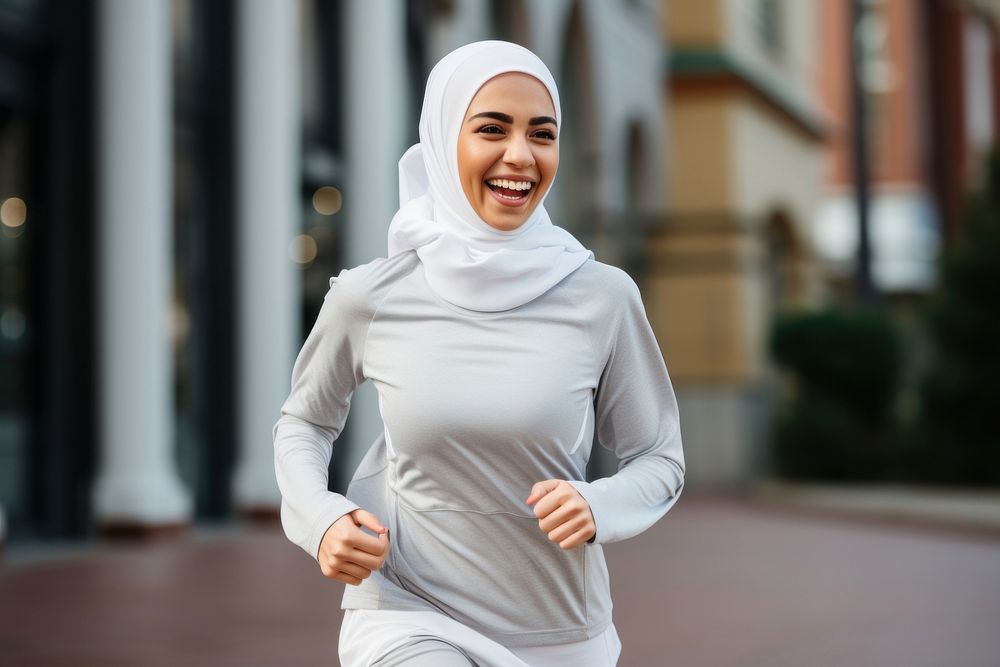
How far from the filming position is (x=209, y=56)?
1388 centimetres

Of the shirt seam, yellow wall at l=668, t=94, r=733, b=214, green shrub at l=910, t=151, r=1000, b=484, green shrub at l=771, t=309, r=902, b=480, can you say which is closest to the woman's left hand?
the shirt seam

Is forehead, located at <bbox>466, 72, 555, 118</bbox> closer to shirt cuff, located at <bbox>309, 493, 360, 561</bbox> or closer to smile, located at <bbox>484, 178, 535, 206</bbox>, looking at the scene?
smile, located at <bbox>484, 178, 535, 206</bbox>

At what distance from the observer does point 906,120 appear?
50406 millimetres

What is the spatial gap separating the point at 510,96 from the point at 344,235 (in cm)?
1265

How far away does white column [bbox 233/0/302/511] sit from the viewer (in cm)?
1354

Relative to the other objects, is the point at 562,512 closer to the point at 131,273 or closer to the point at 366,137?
the point at 131,273

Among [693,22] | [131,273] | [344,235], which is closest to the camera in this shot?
[131,273]

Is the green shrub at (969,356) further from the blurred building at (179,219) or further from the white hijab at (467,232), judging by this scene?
the white hijab at (467,232)

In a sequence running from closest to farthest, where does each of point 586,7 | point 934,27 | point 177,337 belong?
point 177,337
point 586,7
point 934,27

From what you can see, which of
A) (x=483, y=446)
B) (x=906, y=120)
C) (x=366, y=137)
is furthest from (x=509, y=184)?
(x=906, y=120)

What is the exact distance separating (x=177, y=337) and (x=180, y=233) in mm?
829

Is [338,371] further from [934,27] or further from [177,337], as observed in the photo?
[934,27]

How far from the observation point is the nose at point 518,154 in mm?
2557

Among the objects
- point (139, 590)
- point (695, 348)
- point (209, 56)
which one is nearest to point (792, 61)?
point (695, 348)
